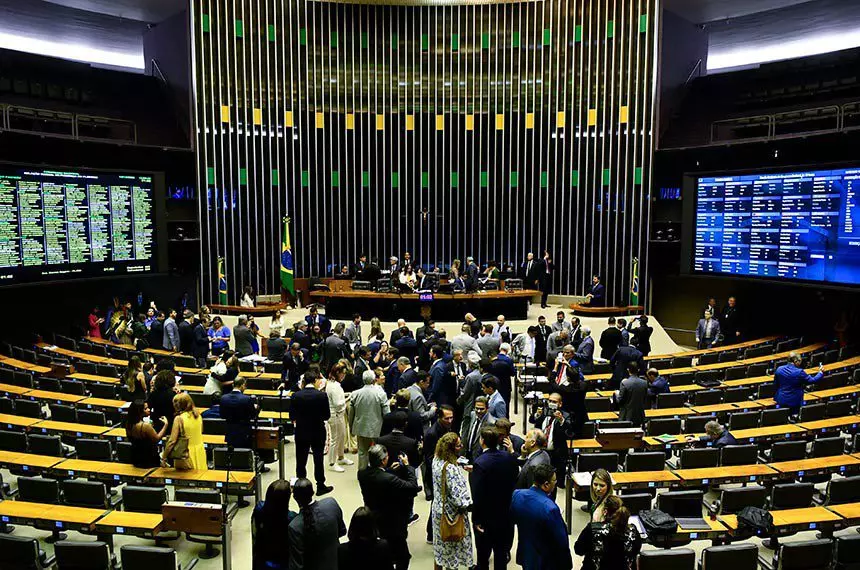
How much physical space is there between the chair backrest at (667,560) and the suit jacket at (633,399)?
3.19 m

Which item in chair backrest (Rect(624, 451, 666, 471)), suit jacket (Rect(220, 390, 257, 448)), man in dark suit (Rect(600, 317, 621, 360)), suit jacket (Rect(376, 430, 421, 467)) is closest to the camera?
suit jacket (Rect(376, 430, 421, 467))

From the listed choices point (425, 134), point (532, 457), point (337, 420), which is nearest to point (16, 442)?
point (337, 420)

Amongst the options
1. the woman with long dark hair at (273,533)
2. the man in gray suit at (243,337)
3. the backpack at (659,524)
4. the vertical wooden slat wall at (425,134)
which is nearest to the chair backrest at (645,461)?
the backpack at (659,524)

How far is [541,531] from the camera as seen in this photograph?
443 cm

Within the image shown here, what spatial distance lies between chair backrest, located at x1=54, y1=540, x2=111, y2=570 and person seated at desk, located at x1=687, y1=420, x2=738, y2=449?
18.6 ft

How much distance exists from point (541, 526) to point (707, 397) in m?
5.91

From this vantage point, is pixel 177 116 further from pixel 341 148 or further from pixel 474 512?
pixel 474 512

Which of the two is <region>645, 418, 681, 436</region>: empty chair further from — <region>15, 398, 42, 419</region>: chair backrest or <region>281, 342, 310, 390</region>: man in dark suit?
<region>15, 398, 42, 419</region>: chair backrest

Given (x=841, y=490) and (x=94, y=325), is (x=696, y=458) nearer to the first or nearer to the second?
(x=841, y=490)

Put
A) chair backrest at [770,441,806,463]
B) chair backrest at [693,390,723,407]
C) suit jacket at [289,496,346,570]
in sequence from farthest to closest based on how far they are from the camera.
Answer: chair backrest at [693,390,723,407] < chair backrest at [770,441,806,463] < suit jacket at [289,496,346,570]

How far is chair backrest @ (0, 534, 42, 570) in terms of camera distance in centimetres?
515

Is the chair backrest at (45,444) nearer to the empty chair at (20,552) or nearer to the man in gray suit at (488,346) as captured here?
the empty chair at (20,552)

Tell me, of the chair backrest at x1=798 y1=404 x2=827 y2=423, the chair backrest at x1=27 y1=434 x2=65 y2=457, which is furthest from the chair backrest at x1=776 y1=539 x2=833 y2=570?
the chair backrest at x1=27 y1=434 x2=65 y2=457

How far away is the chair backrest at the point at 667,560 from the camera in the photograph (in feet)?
16.1
